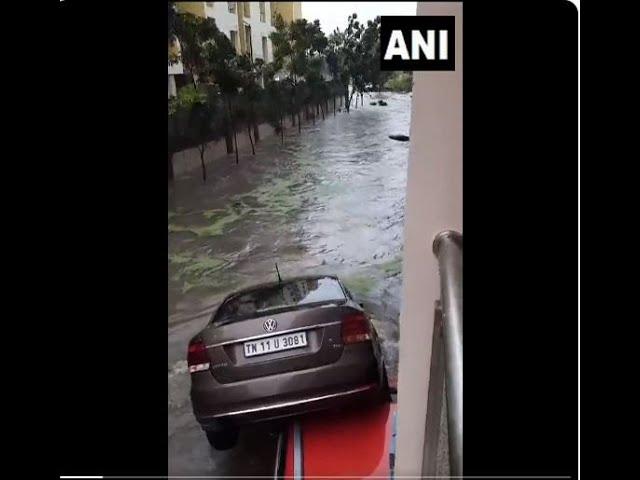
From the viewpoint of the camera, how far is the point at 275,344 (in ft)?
4.73

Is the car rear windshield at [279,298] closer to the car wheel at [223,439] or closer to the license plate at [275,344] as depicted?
the license plate at [275,344]

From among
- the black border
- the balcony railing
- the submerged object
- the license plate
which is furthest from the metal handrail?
the license plate

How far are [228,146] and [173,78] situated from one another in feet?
0.62

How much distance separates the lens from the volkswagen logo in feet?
4.74

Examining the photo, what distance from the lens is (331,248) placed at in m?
1.44

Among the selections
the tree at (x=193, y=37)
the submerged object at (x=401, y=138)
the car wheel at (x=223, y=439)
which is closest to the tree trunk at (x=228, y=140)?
the tree at (x=193, y=37)

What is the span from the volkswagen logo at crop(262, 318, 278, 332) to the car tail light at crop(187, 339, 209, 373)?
15 cm

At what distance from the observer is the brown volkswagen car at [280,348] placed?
1.45 m

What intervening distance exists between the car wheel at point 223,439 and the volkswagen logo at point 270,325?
10.3 inches
